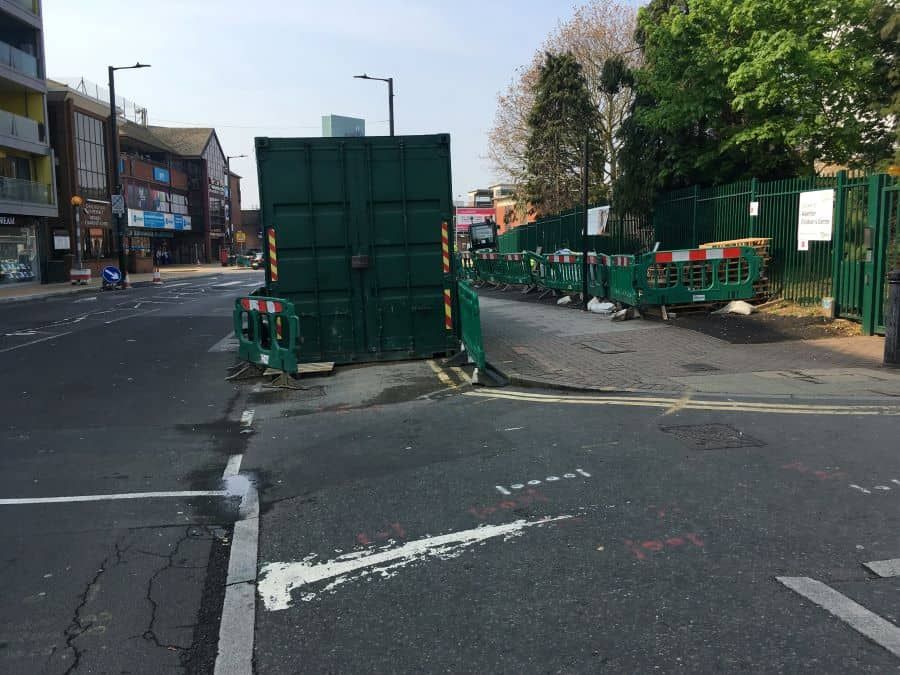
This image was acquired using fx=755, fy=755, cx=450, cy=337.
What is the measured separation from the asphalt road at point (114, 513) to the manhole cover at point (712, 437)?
12.4ft

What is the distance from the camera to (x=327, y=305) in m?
10.9

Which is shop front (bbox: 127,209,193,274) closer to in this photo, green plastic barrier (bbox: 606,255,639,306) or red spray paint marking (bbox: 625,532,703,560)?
green plastic barrier (bbox: 606,255,639,306)

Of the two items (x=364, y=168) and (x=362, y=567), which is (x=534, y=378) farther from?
(x=362, y=567)

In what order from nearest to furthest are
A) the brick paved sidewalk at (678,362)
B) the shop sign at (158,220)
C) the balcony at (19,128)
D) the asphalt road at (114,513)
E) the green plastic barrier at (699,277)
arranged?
the asphalt road at (114,513), the brick paved sidewalk at (678,362), the green plastic barrier at (699,277), the balcony at (19,128), the shop sign at (158,220)

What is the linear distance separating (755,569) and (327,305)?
7.86m

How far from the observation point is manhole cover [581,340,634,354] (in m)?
11.3

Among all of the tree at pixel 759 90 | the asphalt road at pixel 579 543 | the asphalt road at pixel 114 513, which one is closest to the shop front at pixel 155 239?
the tree at pixel 759 90

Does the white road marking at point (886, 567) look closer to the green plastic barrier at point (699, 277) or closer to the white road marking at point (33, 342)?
the green plastic barrier at point (699, 277)

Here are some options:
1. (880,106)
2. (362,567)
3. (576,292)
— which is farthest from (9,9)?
(362,567)

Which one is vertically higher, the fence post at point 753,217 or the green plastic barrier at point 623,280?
the fence post at point 753,217

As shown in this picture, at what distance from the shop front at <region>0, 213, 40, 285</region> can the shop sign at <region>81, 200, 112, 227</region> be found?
32.8 ft

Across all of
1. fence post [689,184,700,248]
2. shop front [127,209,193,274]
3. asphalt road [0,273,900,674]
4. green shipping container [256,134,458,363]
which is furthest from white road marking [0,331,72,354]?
shop front [127,209,193,274]

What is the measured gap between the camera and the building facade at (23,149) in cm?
3544

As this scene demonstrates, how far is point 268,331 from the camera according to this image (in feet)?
35.5
